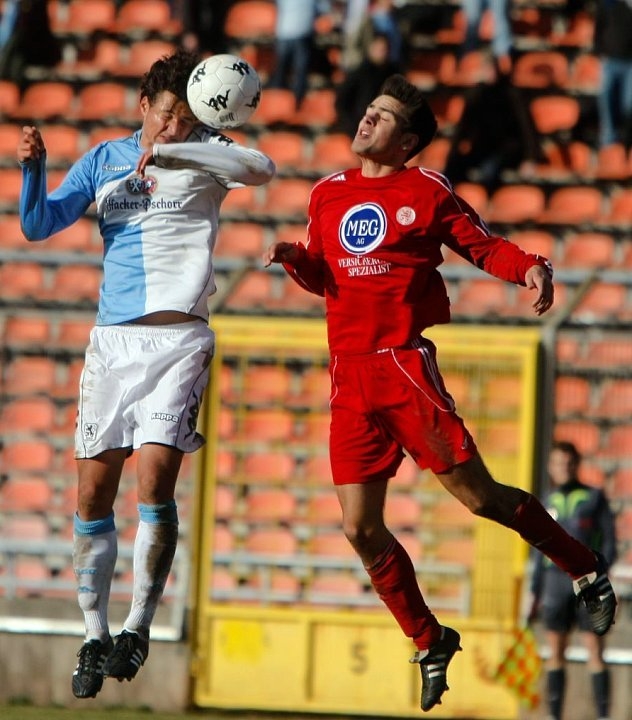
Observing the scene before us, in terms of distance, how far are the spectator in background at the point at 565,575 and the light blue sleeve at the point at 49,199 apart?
13.2 feet

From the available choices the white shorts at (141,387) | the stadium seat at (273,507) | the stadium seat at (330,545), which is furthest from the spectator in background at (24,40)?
the white shorts at (141,387)

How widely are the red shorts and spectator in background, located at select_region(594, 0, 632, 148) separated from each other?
7904 millimetres

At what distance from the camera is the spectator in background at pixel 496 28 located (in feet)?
46.7

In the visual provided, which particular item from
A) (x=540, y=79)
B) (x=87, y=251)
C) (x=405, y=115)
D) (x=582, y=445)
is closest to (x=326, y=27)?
Result: (x=540, y=79)

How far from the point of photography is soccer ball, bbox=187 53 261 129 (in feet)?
20.4

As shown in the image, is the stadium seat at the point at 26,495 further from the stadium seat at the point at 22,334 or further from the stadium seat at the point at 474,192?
the stadium seat at the point at 474,192

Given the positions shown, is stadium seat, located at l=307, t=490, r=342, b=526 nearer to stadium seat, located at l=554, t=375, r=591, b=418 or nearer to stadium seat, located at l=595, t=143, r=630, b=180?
stadium seat, located at l=554, t=375, r=591, b=418

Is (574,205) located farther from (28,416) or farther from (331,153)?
(28,416)

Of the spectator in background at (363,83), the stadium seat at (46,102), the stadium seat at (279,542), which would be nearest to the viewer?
the stadium seat at (279,542)

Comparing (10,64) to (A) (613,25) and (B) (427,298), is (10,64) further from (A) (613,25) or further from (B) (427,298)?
(B) (427,298)

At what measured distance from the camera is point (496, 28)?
1427 centimetres

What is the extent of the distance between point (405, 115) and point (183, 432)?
152 centimetres

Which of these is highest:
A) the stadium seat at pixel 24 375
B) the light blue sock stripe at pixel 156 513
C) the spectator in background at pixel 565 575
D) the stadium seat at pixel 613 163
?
the stadium seat at pixel 613 163

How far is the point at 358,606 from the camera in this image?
10289mm
